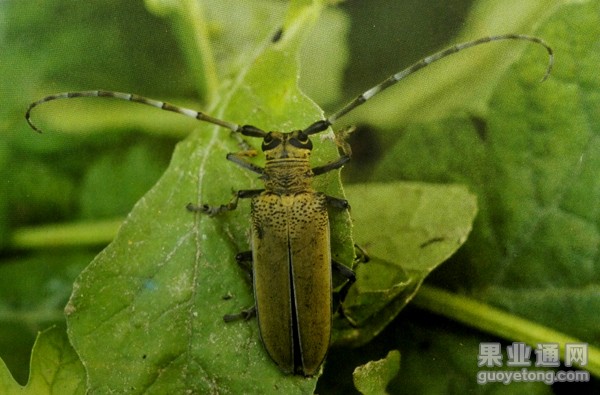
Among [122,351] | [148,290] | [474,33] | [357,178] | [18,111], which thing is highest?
[474,33]

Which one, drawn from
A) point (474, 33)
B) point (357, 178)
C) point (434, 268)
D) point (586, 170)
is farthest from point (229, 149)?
point (586, 170)

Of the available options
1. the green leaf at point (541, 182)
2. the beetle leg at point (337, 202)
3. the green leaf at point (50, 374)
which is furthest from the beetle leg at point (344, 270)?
the green leaf at point (50, 374)

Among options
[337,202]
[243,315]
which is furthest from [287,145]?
[243,315]

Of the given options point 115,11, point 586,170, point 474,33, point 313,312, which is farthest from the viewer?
point 115,11

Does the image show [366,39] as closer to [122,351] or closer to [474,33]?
[474,33]

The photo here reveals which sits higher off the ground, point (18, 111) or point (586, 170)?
point (18, 111)

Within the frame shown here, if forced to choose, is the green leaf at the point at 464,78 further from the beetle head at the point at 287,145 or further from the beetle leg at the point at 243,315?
the beetle leg at the point at 243,315
